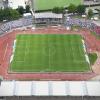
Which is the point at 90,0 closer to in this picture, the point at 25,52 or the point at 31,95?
the point at 25,52

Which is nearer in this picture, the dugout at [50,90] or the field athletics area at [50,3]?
the dugout at [50,90]

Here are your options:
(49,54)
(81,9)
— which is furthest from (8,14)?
(49,54)

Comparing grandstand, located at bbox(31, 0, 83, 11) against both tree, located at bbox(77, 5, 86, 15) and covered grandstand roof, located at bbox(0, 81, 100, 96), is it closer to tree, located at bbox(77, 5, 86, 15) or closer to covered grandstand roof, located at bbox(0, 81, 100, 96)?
tree, located at bbox(77, 5, 86, 15)

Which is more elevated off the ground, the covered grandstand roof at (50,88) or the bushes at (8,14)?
the bushes at (8,14)

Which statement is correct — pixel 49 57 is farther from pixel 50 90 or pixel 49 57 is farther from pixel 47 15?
pixel 47 15

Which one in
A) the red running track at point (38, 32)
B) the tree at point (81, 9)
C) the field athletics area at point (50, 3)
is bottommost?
the red running track at point (38, 32)

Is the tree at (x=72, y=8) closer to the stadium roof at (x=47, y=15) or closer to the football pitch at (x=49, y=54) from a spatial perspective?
the stadium roof at (x=47, y=15)

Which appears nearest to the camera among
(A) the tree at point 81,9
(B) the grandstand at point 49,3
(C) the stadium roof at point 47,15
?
(C) the stadium roof at point 47,15

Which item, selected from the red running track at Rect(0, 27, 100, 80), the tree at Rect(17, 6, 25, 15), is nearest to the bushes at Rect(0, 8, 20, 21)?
the tree at Rect(17, 6, 25, 15)

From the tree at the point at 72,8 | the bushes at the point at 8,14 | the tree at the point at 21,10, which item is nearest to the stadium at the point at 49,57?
the bushes at the point at 8,14
